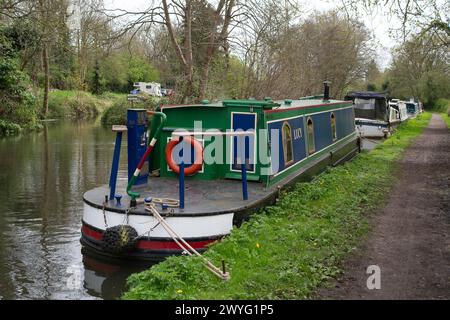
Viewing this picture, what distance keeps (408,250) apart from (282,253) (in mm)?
1527

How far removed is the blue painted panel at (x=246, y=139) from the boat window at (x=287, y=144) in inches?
41.9

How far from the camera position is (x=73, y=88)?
1592 inches

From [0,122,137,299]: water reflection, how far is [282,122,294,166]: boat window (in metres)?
3.67

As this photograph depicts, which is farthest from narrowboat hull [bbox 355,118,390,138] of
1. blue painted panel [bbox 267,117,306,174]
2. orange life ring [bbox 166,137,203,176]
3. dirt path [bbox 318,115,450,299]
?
orange life ring [bbox 166,137,203,176]

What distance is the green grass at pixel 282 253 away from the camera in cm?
492

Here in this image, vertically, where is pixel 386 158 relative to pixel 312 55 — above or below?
→ below

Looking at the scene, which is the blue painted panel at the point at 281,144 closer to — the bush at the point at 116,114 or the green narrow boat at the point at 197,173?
the green narrow boat at the point at 197,173

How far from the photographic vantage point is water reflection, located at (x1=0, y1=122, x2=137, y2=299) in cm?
620

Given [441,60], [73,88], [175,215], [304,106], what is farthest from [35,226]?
[441,60]

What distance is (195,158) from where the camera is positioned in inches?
324

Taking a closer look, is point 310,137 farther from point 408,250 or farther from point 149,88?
point 149,88
